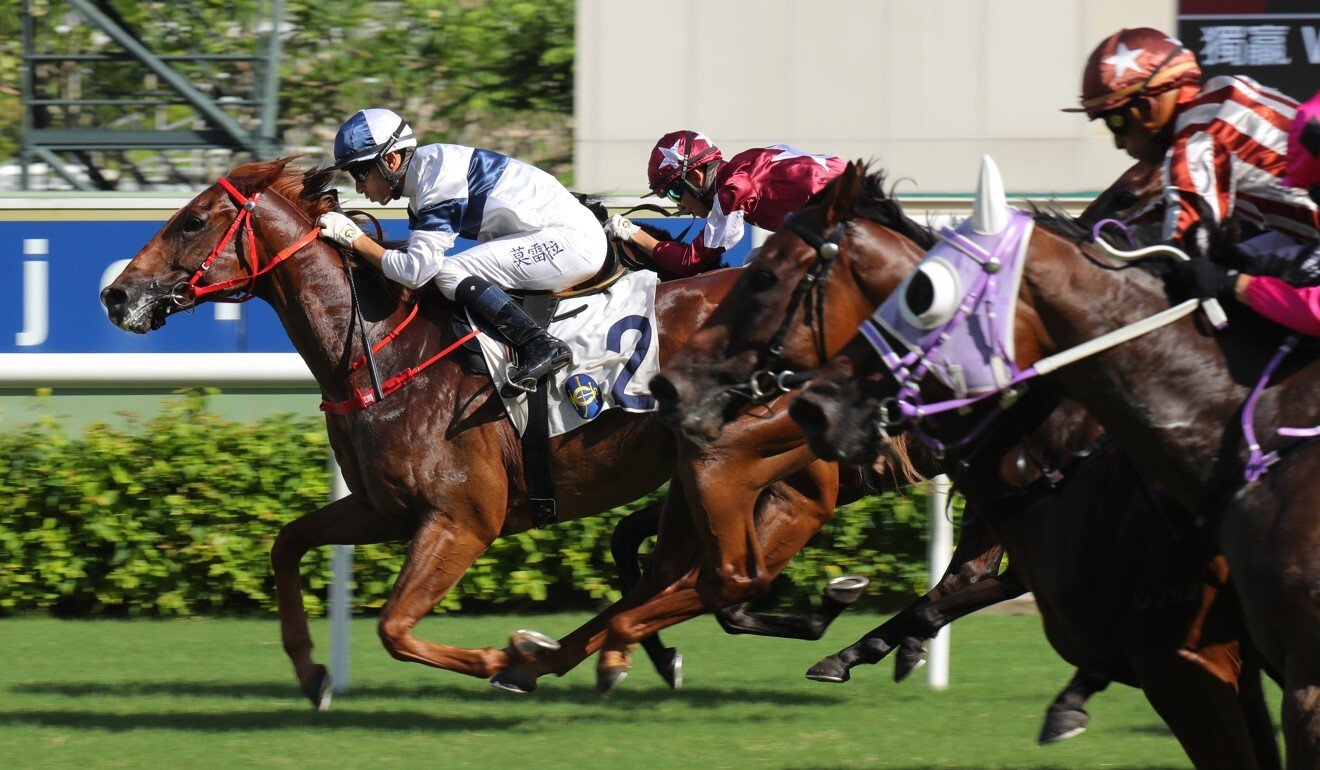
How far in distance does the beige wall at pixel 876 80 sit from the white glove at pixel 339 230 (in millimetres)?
2910

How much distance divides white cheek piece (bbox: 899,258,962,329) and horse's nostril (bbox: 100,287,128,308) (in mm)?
3176

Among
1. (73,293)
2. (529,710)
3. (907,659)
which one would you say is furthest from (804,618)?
(73,293)

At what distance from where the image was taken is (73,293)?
7.79 metres

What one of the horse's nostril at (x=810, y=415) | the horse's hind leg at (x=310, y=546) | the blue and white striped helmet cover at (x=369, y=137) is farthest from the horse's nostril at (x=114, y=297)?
the horse's nostril at (x=810, y=415)

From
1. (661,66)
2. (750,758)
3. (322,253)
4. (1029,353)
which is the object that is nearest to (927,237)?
(1029,353)

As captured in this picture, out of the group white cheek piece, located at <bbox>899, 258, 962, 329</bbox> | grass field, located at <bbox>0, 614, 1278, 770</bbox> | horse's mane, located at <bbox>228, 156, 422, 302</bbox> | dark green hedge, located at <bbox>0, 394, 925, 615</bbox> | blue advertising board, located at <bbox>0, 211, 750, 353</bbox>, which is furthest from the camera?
blue advertising board, located at <bbox>0, 211, 750, 353</bbox>

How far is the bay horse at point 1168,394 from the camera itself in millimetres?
3031

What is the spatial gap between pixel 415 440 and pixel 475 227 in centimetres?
72

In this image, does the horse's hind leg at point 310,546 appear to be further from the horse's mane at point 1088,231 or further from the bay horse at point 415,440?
the horse's mane at point 1088,231

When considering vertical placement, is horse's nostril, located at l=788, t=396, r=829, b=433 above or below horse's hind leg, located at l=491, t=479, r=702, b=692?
above

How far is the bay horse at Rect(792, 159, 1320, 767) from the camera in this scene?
303 centimetres

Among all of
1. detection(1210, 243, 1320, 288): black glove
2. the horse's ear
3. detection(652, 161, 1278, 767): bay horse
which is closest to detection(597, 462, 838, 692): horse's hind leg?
detection(652, 161, 1278, 767): bay horse

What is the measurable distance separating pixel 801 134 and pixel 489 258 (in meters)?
3.19

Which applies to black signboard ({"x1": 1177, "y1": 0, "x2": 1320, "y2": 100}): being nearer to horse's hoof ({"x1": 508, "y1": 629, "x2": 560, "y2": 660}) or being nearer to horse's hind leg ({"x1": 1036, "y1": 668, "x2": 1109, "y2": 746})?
horse's hind leg ({"x1": 1036, "y1": 668, "x2": 1109, "y2": 746})
